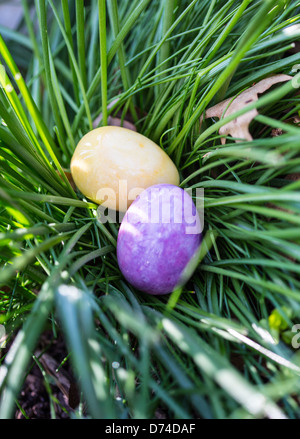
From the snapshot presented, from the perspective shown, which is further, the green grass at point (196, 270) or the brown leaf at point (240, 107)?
the brown leaf at point (240, 107)

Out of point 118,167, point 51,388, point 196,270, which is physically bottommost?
point 51,388

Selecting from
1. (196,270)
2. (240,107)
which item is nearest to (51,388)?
(196,270)

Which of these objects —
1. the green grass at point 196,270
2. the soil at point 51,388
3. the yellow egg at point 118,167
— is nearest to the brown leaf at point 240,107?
the green grass at point 196,270

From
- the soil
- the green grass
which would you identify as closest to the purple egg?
the green grass

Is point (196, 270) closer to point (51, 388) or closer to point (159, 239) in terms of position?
point (159, 239)

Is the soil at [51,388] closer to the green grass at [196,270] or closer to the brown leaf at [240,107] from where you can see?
the green grass at [196,270]

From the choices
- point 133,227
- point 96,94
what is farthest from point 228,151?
point 96,94
